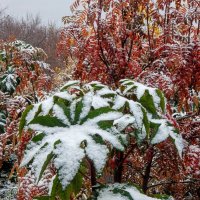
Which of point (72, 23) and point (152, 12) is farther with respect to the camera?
point (72, 23)

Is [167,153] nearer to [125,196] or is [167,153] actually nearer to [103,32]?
[125,196]

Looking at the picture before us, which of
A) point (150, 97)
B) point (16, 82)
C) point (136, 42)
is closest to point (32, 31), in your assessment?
point (16, 82)

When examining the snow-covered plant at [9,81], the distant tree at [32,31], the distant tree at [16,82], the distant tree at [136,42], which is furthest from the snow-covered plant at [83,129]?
the distant tree at [32,31]

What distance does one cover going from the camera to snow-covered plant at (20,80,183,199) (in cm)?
79

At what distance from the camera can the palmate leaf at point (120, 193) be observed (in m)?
0.98

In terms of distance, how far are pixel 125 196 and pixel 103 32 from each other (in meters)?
1.37

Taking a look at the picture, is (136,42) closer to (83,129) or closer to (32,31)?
(83,129)

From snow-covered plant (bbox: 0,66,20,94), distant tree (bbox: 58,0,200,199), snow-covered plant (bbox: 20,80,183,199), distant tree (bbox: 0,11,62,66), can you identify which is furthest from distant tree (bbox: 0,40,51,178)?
distant tree (bbox: 0,11,62,66)

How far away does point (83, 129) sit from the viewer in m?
0.87

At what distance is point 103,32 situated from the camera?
2.19m

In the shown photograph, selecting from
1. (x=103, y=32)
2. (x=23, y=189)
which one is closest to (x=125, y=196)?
(x=23, y=189)

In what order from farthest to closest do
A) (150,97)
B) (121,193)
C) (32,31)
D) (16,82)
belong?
(32,31) < (16,82) < (150,97) < (121,193)

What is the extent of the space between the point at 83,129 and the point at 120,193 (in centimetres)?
25

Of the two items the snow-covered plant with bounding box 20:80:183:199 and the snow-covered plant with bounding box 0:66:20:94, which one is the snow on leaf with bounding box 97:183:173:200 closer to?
the snow-covered plant with bounding box 20:80:183:199
